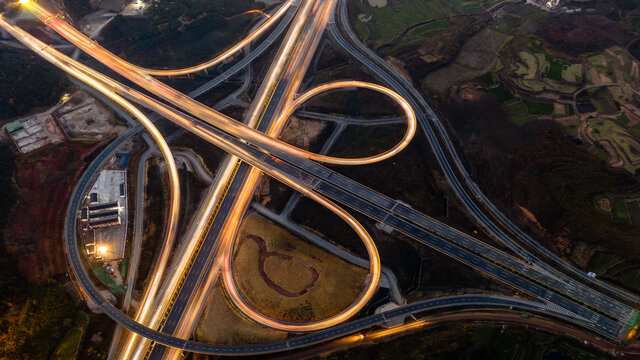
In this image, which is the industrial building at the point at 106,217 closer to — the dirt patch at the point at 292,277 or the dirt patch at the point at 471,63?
the dirt patch at the point at 292,277

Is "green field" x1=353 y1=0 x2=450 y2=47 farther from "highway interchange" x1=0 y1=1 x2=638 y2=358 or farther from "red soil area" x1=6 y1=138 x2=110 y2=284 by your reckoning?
"red soil area" x1=6 y1=138 x2=110 y2=284

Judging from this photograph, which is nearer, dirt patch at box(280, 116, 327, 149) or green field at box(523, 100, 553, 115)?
dirt patch at box(280, 116, 327, 149)

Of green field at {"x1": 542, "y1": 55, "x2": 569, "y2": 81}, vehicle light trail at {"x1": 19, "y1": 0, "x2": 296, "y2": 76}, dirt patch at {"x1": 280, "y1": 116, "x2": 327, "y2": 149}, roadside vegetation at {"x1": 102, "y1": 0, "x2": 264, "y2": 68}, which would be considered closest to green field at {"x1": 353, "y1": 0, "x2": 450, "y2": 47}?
vehicle light trail at {"x1": 19, "y1": 0, "x2": 296, "y2": 76}

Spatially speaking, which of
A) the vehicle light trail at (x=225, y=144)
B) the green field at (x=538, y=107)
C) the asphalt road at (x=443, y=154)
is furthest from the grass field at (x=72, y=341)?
the green field at (x=538, y=107)

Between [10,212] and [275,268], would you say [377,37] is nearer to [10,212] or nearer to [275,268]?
[275,268]

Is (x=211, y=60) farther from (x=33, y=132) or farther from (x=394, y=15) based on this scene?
(x=394, y=15)
